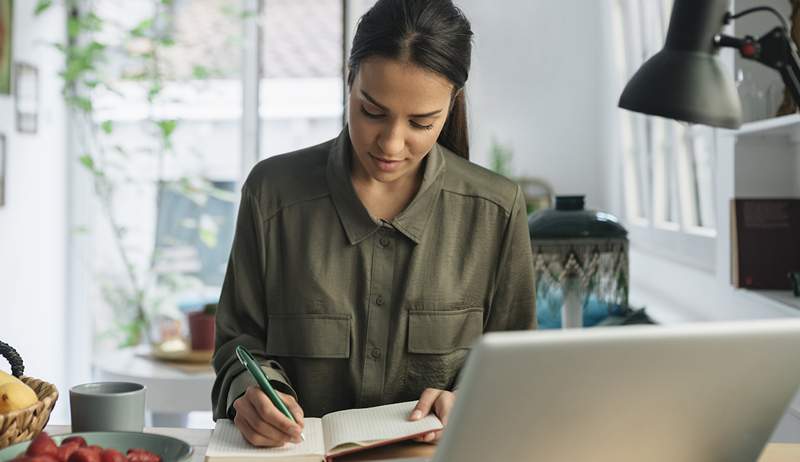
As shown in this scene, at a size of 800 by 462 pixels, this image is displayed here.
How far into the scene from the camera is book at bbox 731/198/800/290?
2.17 m

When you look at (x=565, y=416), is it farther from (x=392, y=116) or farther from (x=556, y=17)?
(x=556, y=17)

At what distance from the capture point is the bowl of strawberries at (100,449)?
906 mm

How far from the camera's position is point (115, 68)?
4.33 meters

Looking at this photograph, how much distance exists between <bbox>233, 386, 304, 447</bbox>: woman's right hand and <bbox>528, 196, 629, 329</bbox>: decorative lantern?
110 centimetres

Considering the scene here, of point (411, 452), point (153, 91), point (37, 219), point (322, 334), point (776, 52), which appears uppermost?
point (153, 91)

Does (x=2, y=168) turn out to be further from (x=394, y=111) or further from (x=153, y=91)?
(x=394, y=111)

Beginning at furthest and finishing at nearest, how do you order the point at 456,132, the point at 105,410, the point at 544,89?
1. the point at 544,89
2. the point at 456,132
3. the point at 105,410

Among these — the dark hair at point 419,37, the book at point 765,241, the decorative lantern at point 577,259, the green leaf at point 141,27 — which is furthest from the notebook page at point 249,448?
the green leaf at point 141,27

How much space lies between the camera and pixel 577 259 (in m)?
2.16

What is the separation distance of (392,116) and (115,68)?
132 inches

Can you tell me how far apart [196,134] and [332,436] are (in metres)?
3.50

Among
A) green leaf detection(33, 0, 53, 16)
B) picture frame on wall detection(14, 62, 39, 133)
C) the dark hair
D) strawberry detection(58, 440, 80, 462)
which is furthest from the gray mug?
green leaf detection(33, 0, 53, 16)

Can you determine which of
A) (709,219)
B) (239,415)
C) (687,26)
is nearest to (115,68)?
(709,219)

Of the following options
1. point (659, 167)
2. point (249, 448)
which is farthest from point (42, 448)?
point (659, 167)
